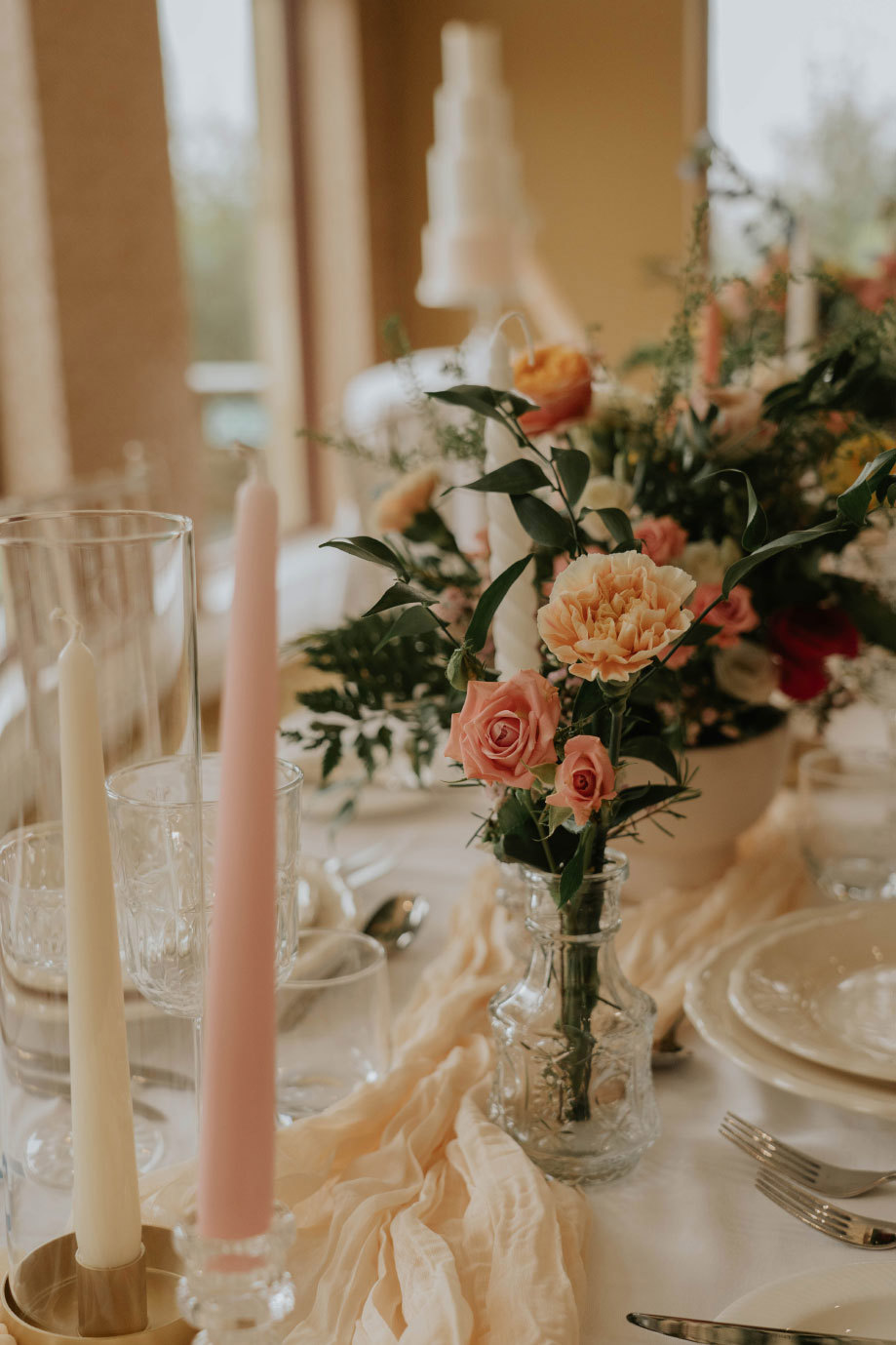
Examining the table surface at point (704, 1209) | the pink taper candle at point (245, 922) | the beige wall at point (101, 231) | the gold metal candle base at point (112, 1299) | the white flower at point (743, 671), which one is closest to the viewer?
the pink taper candle at point (245, 922)

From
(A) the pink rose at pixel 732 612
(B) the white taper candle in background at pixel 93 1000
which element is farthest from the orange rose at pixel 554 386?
(B) the white taper candle in background at pixel 93 1000

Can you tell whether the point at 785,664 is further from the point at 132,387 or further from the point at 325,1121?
the point at 132,387

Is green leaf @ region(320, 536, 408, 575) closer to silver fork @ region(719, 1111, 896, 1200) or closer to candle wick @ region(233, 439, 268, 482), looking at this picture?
candle wick @ region(233, 439, 268, 482)

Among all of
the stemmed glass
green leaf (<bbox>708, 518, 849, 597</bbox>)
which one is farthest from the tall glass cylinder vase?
green leaf (<bbox>708, 518, 849, 597</bbox>)

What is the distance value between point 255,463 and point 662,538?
0.48m

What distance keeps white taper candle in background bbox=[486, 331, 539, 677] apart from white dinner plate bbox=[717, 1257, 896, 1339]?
283 millimetres

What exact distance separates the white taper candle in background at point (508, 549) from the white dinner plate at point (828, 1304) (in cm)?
28

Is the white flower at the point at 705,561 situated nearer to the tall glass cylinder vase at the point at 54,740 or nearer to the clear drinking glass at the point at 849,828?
the clear drinking glass at the point at 849,828

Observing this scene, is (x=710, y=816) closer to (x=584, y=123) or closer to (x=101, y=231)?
(x=101, y=231)

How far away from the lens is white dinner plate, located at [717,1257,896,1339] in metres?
0.47

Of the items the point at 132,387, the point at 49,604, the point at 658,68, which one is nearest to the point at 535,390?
the point at 49,604

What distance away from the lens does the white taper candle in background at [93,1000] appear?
40 centimetres

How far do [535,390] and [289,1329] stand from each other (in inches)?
22.1

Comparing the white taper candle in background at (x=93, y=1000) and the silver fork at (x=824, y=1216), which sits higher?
the white taper candle in background at (x=93, y=1000)
